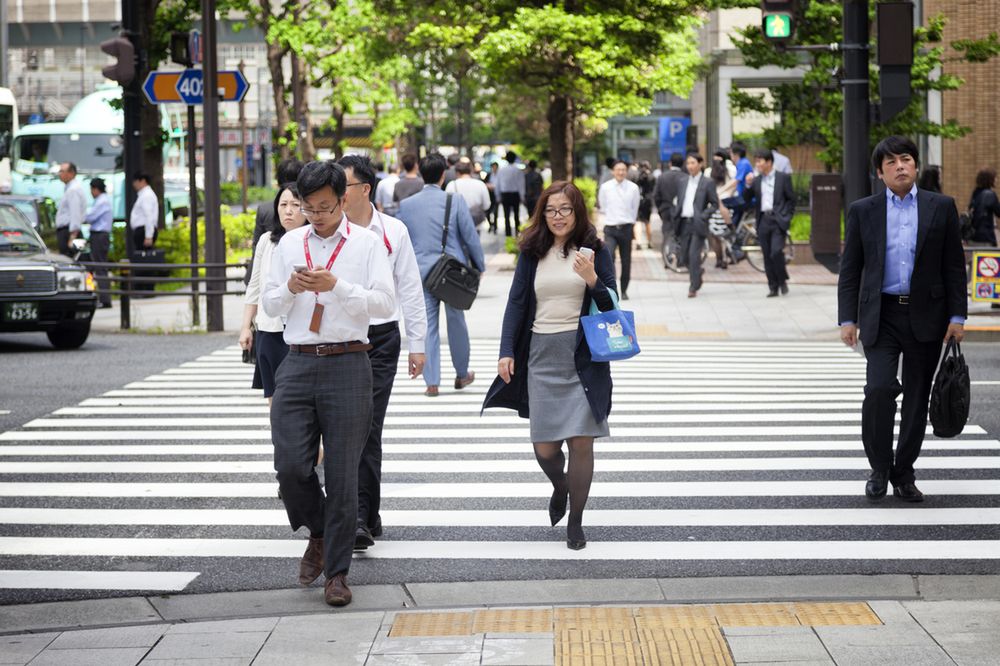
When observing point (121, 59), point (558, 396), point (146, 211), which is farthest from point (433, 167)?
point (146, 211)

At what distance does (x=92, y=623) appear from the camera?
20.0 ft

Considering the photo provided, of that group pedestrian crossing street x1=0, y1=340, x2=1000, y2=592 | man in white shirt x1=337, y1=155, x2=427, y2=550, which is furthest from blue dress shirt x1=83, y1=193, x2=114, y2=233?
man in white shirt x1=337, y1=155, x2=427, y2=550

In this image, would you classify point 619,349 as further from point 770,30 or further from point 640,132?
point 640,132

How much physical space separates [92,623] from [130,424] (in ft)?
17.9

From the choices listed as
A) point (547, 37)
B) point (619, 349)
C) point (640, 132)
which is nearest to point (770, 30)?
point (619, 349)

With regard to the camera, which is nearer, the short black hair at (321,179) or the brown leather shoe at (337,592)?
the short black hair at (321,179)

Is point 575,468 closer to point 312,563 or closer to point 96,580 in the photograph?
point 312,563

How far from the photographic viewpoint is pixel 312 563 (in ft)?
21.2

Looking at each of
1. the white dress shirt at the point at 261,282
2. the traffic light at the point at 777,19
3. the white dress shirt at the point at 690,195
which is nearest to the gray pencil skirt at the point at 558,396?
the white dress shirt at the point at 261,282

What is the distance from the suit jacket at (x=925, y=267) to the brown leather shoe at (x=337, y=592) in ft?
10.2

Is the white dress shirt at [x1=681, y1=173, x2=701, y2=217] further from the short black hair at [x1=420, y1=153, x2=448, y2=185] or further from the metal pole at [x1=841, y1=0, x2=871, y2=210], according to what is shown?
the short black hair at [x1=420, y1=153, x2=448, y2=185]

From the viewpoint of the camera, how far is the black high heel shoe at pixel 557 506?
7.48 meters

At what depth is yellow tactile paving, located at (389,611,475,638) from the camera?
5664 mm

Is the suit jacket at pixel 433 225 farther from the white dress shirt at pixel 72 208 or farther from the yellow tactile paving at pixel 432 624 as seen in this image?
the white dress shirt at pixel 72 208
